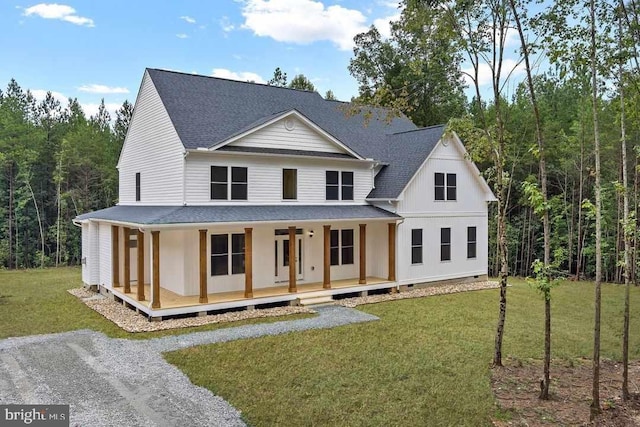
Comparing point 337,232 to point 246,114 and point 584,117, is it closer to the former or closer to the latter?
point 246,114

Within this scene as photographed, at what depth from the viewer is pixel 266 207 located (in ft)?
47.2

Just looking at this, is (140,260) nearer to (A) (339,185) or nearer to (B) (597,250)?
(A) (339,185)

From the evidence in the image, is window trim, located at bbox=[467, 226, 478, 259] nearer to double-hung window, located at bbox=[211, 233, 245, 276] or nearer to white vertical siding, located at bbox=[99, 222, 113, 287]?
double-hung window, located at bbox=[211, 233, 245, 276]

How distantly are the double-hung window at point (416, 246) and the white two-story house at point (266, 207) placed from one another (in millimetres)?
38

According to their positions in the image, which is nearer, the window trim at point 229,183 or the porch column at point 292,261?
the window trim at point 229,183

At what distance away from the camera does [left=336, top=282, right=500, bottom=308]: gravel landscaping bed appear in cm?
1441

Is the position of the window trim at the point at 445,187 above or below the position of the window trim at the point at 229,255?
above

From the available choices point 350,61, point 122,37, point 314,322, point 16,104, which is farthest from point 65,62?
point 314,322

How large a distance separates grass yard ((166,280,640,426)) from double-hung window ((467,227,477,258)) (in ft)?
16.4

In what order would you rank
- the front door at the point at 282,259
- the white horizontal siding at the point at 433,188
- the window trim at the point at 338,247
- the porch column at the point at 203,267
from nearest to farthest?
the porch column at the point at 203,267, the front door at the point at 282,259, the window trim at the point at 338,247, the white horizontal siding at the point at 433,188

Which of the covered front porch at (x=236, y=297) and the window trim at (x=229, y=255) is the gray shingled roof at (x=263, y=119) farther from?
the covered front porch at (x=236, y=297)

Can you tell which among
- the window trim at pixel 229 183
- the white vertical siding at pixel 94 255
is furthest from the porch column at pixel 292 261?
the white vertical siding at pixel 94 255

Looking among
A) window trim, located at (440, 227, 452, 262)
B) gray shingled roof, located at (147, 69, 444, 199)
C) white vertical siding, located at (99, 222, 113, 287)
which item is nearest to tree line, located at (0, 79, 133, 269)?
white vertical siding, located at (99, 222, 113, 287)

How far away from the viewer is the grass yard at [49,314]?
10.7 metres
